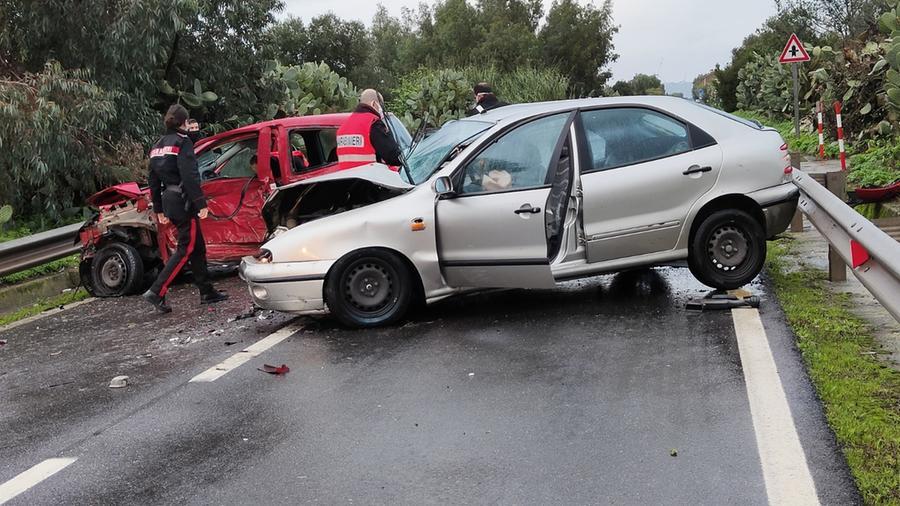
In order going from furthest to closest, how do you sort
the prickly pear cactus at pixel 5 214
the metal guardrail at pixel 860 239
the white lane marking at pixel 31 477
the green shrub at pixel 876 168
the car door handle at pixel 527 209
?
the green shrub at pixel 876 168 → the prickly pear cactus at pixel 5 214 → the car door handle at pixel 527 209 → the metal guardrail at pixel 860 239 → the white lane marking at pixel 31 477

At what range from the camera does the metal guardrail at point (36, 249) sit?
10.8 m

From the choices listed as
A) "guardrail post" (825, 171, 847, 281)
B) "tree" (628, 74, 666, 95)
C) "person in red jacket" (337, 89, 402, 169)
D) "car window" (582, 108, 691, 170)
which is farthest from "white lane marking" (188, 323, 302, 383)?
"tree" (628, 74, 666, 95)

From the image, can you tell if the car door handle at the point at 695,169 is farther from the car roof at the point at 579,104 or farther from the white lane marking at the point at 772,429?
the white lane marking at the point at 772,429

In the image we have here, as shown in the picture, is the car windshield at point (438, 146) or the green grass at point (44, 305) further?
the green grass at point (44, 305)

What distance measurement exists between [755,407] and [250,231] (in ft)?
22.1

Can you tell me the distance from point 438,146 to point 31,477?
15.1 ft

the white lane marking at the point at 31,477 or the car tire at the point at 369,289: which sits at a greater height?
the car tire at the point at 369,289

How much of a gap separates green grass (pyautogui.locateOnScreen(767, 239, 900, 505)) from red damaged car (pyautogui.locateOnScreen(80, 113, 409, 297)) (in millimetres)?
5179

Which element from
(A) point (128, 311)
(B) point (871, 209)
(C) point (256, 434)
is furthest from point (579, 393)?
(B) point (871, 209)

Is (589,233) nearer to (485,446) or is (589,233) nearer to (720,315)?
(720,315)

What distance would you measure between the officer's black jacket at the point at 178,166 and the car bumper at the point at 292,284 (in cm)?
182

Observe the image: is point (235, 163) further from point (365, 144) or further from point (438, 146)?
point (438, 146)

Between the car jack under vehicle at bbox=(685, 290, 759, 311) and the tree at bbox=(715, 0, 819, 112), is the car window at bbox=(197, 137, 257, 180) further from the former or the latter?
the tree at bbox=(715, 0, 819, 112)

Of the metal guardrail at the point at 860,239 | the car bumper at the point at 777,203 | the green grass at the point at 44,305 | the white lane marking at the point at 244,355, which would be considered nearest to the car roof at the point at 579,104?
the car bumper at the point at 777,203
